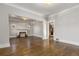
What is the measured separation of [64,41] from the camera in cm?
436

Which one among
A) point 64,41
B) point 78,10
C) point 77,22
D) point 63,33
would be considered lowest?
point 64,41

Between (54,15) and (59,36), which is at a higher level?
(54,15)

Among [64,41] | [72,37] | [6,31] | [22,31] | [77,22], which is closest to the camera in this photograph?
[6,31]

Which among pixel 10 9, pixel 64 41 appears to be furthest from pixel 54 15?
pixel 10 9

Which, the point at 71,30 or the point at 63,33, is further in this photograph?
the point at 63,33

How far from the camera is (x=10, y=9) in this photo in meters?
3.52

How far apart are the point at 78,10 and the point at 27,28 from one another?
A: 16.3 feet

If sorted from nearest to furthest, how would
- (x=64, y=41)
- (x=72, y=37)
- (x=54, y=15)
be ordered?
(x=72, y=37)
(x=64, y=41)
(x=54, y=15)

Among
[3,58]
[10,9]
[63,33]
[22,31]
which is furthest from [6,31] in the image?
[22,31]

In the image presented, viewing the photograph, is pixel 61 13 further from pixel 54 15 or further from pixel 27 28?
pixel 27 28

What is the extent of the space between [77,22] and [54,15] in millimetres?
1662

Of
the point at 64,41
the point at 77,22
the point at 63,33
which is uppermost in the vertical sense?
the point at 77,22

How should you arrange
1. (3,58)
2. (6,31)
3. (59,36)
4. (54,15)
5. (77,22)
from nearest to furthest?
1. (3,58)
2. (6,31)
3. (77,22)
4. (59,36)
5. (54,15)

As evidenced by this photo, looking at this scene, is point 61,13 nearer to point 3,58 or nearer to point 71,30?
point 71,30
